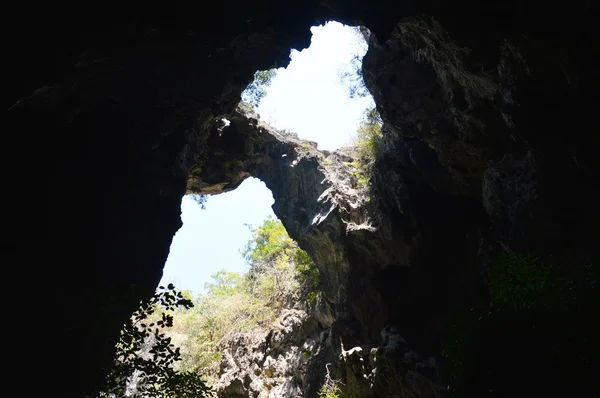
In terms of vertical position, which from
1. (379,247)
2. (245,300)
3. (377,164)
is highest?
(377,164)

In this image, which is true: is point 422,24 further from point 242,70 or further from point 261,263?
point 261,263

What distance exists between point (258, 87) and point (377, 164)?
720cm

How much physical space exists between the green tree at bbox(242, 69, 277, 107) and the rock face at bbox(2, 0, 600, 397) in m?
5.25

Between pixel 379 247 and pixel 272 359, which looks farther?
pixel 272 359

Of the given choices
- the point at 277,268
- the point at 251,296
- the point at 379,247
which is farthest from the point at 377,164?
the point at 251,296

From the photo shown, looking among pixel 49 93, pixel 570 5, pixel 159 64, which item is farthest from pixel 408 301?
pixel 49 93

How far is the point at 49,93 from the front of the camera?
26.1ft

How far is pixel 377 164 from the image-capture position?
52.3 ft

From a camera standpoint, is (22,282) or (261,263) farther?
(261,263)

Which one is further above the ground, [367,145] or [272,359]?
[367,145]

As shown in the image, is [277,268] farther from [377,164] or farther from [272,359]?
[377,164]

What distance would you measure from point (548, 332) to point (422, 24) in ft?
28.9

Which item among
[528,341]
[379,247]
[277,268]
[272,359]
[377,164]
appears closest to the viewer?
[528,341]

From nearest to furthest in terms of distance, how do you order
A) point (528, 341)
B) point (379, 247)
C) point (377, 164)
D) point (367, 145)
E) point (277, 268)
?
1. point (528, 341)
2. point (379, 247)
3. point (377, 164)
4. point (367, 145)
5. point (277, 268)
